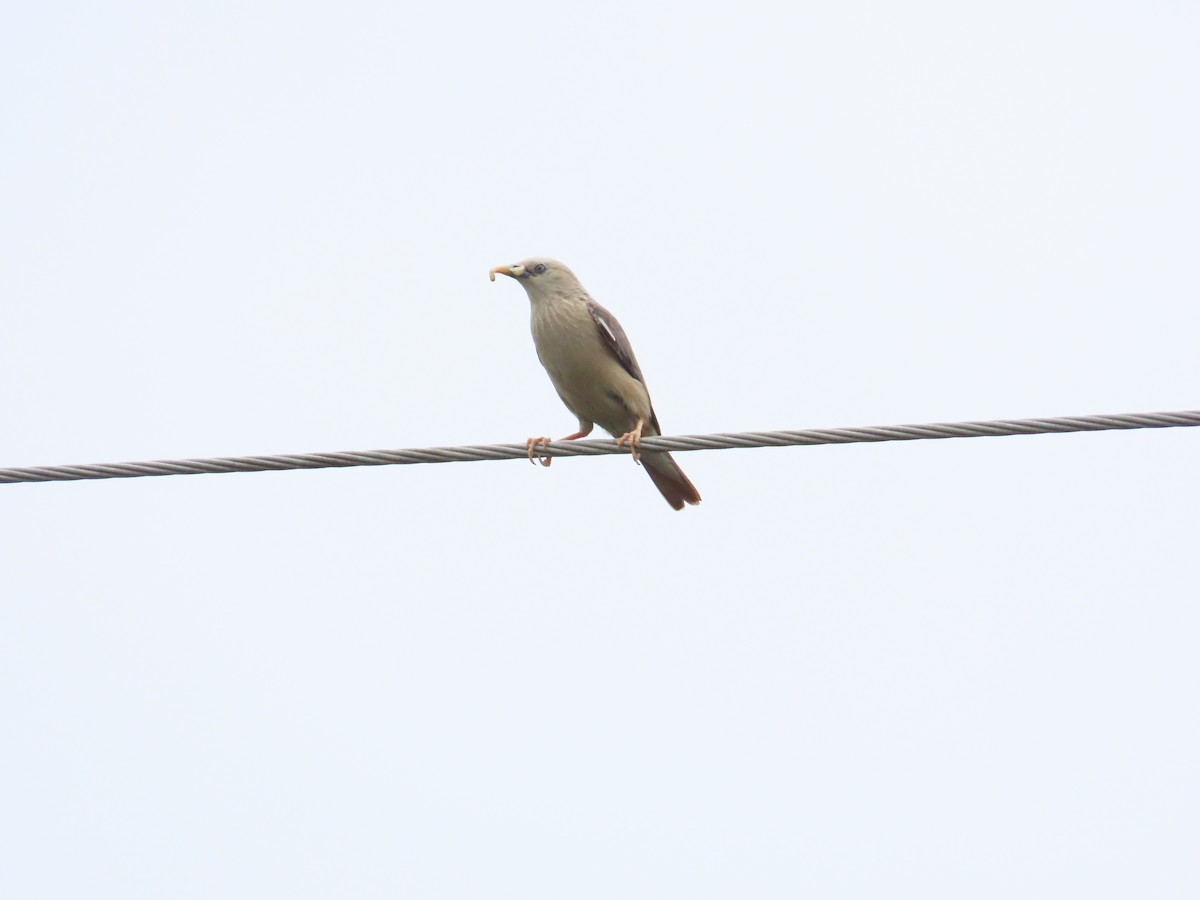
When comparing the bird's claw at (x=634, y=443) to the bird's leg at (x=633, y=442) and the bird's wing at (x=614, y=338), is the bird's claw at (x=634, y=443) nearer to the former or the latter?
the bird's leg at (x=633, y=442)

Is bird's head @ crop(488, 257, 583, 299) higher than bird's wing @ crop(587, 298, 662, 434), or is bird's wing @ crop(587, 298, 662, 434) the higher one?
bird's head @ crop(488, 257, 583, 299)

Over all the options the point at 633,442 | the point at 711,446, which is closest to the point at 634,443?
the point at 633,442

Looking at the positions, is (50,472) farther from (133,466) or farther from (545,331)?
(545,331)

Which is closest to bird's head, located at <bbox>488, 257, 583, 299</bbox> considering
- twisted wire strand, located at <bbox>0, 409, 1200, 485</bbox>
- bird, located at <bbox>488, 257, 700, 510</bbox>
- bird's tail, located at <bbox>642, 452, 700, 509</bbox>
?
bird, located at <bbox>488, 257, 700, 510</bbox>

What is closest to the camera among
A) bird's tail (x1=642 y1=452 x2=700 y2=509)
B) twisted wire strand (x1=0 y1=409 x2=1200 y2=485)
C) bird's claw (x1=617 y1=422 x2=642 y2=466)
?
twisted wire strand (x1=0 y1=409 x2=1200 y2=485)

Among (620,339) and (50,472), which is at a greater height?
(620,339)

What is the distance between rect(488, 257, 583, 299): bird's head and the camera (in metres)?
8.47

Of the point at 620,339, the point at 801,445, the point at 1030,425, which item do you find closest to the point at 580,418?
the point at 620,339

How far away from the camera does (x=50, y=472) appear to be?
18.1 feet

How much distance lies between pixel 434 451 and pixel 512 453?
0.37 metres

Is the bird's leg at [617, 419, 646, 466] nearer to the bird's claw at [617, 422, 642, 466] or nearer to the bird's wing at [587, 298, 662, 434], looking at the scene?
the bird's claw at [617, 422, 642, 466]

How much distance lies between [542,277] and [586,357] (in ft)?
1.93

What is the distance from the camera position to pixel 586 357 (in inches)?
325

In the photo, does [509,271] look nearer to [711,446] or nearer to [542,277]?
[542,277]
